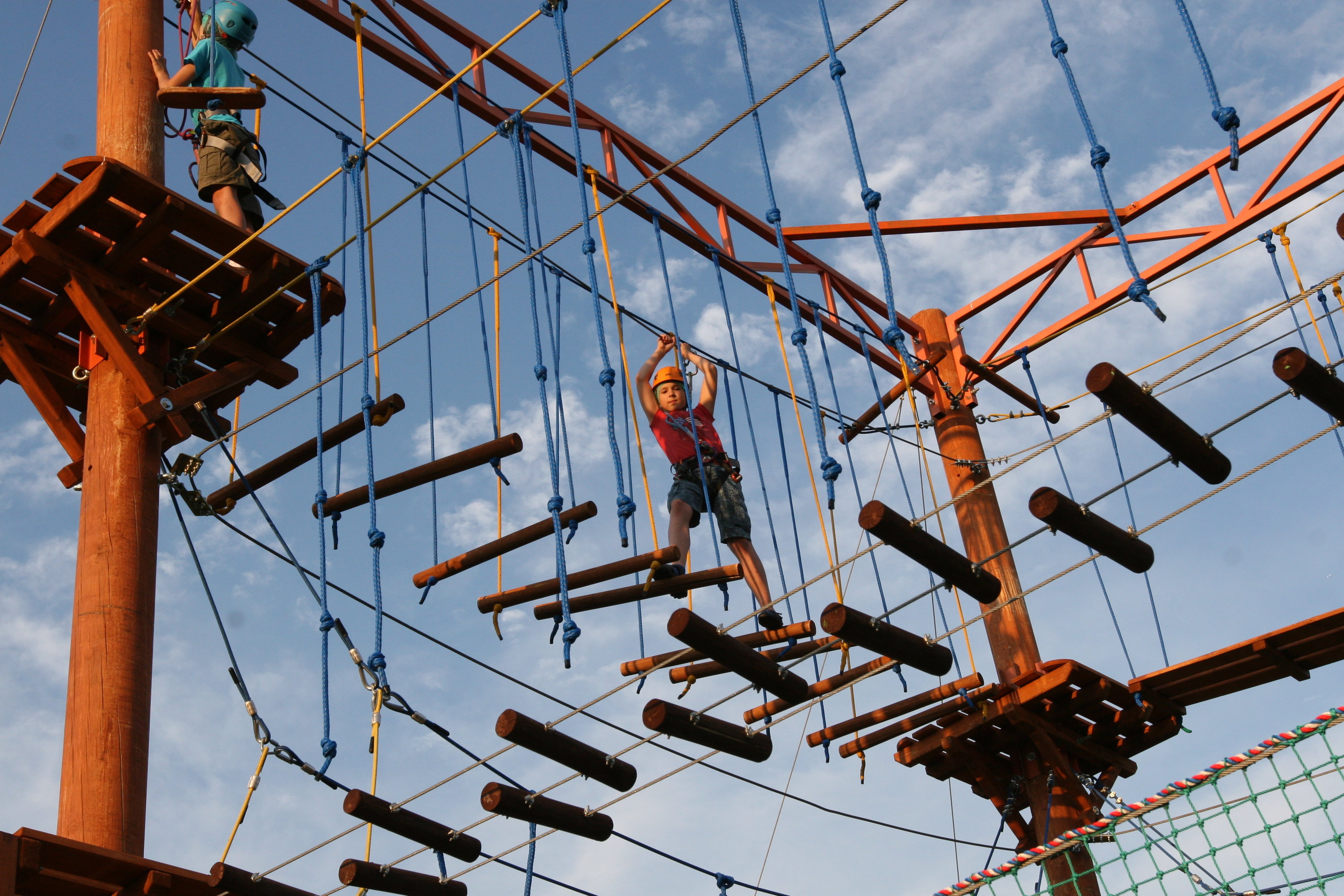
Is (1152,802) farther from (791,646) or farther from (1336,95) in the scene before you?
(1336,95)

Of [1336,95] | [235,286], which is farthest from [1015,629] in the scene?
[235,286]

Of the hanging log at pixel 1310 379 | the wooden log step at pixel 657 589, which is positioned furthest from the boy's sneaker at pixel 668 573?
the hanging log at pixel 1310 379

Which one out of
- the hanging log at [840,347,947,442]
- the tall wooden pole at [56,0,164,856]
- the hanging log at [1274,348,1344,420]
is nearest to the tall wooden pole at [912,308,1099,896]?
the hanging log at [840,347,947,442]

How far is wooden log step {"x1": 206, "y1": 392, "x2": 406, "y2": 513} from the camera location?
6.51m

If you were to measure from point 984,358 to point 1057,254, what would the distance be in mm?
850

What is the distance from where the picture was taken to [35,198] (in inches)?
243

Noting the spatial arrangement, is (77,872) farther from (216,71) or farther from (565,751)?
(216,71)

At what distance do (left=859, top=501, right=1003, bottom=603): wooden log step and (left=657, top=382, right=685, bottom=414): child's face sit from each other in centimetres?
262

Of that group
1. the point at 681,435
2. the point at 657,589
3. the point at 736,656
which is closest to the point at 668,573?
the point at 657,589

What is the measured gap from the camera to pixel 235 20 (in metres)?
7.02

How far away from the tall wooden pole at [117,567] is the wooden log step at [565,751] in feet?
4.81

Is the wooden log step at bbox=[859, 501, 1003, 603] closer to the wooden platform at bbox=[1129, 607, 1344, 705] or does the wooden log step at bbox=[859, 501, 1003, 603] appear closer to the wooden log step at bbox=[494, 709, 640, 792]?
the wooden log step at bbox=[494, 709, 640, 792]

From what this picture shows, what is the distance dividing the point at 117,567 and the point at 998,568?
5336 millimetres

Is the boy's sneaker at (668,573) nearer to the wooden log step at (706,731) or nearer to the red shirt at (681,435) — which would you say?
the wooden log step at (706,731)
